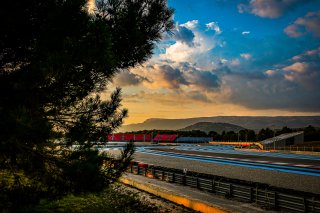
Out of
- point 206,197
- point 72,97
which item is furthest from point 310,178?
point 72,97

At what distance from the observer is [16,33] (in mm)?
6570

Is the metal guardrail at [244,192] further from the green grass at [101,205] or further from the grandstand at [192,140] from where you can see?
→ the grandstand at [192,140]

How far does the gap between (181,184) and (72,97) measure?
10314 millimetres

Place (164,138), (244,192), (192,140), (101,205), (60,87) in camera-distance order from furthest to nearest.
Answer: (192,140), (164,138), (244,192), (101,205), (60,87)

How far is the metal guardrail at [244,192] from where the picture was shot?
966 cm

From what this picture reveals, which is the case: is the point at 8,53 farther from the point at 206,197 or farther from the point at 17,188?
the point at 206,197

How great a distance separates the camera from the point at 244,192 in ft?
38.1

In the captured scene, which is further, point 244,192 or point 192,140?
point 192,140

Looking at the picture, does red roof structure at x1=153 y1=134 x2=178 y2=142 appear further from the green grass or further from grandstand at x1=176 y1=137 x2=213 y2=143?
the green grass

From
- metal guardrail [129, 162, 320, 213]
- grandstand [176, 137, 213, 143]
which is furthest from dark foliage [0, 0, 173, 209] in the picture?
grandstand [176, 137, 213, 143]

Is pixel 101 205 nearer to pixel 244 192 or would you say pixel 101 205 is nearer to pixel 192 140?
pixel 244 192

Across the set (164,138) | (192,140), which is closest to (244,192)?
(164,138)

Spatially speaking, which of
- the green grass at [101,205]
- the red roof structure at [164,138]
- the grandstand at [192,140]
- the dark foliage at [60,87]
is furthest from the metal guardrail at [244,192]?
the grandstand at [192,140]

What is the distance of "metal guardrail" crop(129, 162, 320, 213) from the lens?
9.66 metres
